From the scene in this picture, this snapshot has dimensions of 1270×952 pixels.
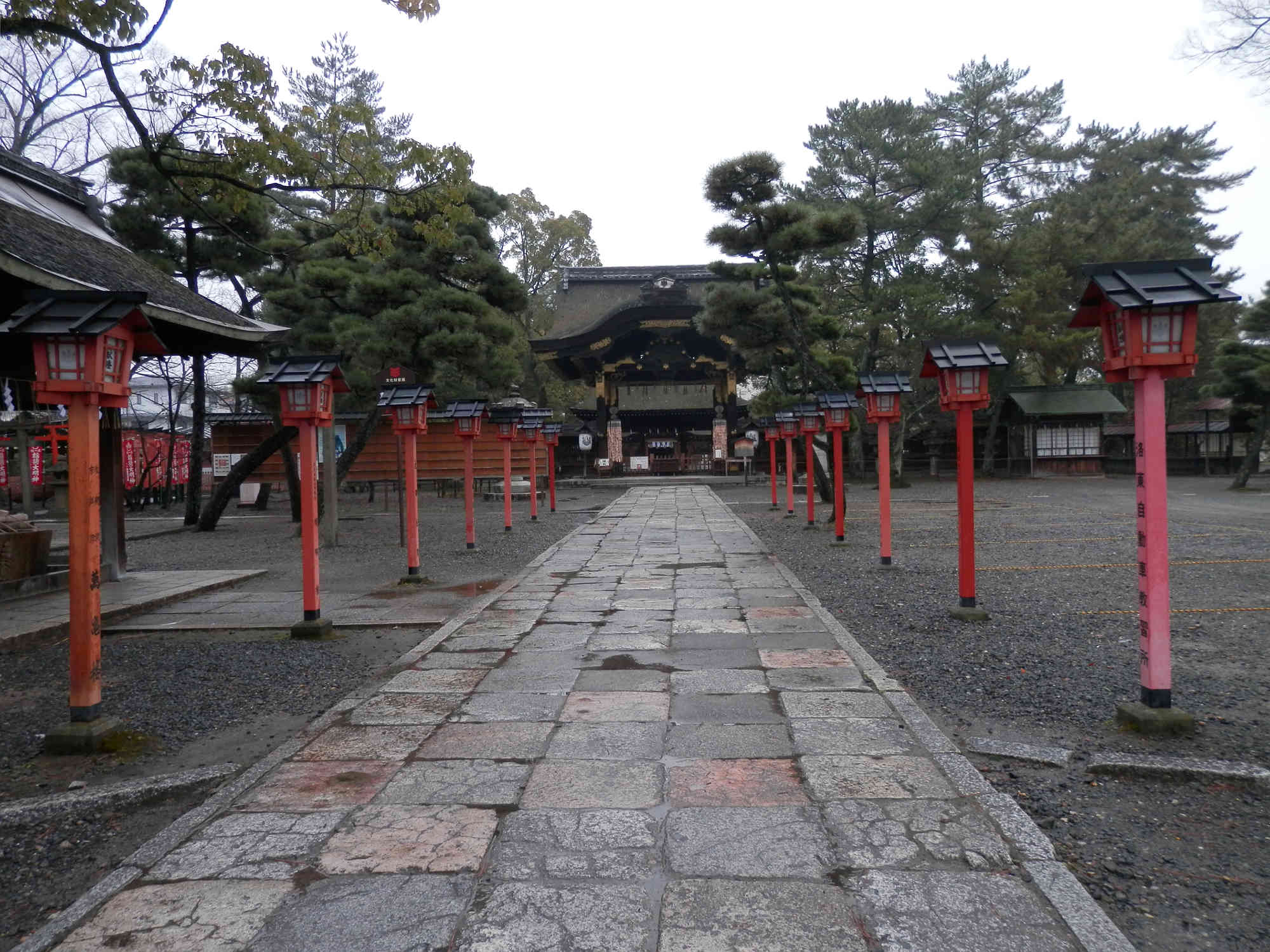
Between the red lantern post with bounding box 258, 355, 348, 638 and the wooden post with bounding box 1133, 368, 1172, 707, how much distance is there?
16.1 ft

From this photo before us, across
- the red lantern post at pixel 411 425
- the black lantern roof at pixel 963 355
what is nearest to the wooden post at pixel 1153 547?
the black lantern roof at pixel 963 355

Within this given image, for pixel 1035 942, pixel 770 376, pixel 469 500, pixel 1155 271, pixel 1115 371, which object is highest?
pixel 770 376

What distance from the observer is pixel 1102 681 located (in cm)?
431

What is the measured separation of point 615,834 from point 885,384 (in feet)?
22.3

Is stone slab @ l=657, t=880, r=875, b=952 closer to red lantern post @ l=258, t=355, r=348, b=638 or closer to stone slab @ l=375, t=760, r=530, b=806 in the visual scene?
stone slab @ l=375, t=760, r=530, b=806

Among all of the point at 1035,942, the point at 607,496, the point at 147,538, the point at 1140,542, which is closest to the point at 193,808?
the point at 1035,942

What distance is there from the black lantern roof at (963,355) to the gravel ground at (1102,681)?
72.1 inches

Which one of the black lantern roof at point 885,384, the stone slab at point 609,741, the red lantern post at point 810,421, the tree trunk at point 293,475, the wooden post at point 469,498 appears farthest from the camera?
the tree trunk at point 293,475

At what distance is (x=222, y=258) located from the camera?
14.0 meters

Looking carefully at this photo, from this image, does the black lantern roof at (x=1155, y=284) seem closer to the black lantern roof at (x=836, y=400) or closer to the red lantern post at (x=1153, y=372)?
the red lantern post at (x=1153, y=372)

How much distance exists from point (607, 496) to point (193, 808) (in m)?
19.7

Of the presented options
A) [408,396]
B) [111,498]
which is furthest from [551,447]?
[111,498]

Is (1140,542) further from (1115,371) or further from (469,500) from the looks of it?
(469,500)

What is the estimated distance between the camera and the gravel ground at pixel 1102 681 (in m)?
2.38
